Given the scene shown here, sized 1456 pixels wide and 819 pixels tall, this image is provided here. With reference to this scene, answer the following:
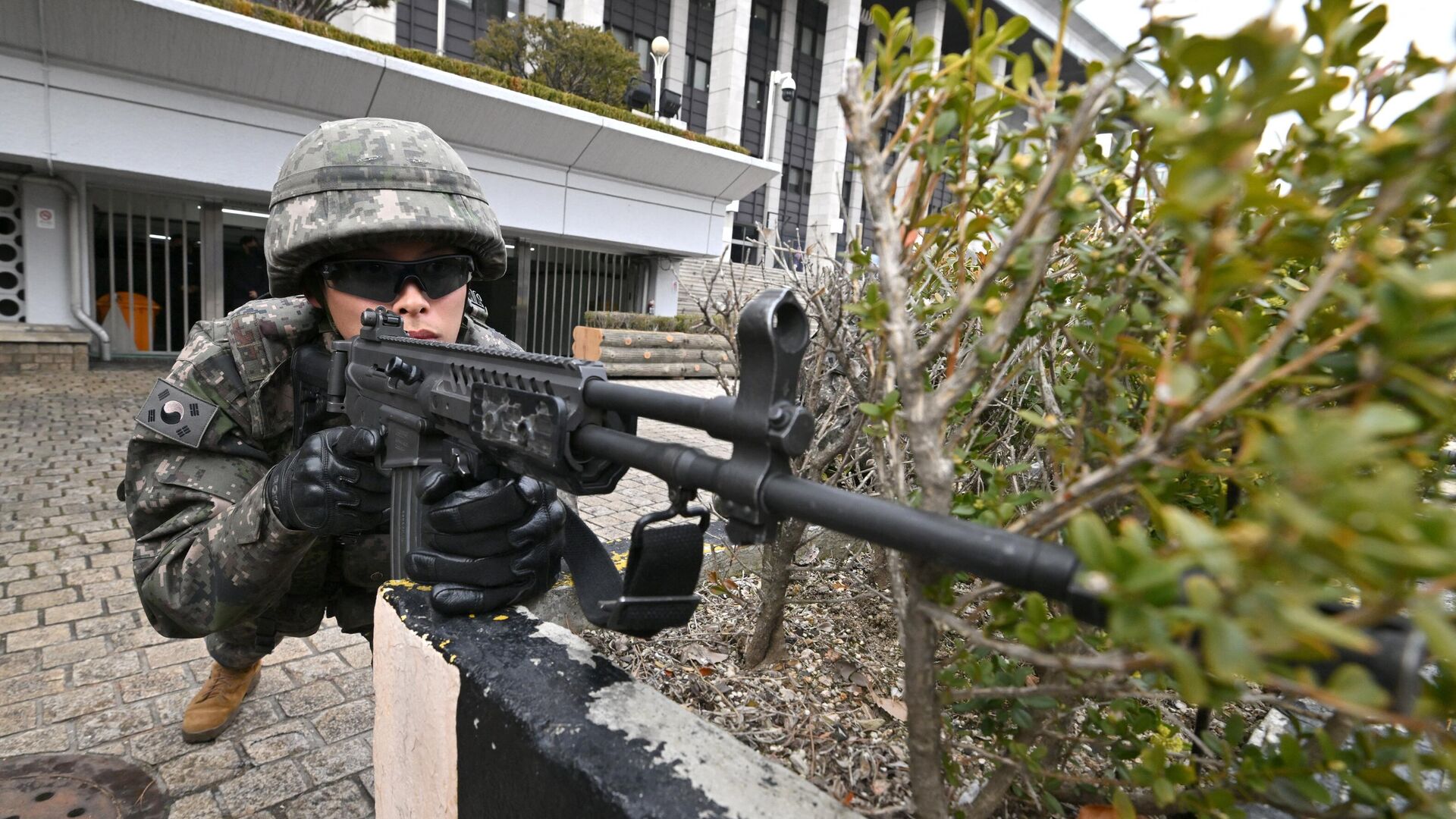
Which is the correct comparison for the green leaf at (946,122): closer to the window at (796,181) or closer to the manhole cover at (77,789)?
the manhole cover at (77,789)

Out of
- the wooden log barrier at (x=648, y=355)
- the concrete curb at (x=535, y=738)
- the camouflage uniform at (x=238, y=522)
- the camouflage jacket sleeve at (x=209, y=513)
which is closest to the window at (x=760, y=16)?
the wooden log barrier at (x=648, y=355)

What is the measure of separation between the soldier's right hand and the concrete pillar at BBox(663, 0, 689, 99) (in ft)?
76.1

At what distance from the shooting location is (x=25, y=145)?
26.5 ft

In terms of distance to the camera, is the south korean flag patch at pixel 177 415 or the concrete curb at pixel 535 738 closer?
the concrete curb at pixel 535 738

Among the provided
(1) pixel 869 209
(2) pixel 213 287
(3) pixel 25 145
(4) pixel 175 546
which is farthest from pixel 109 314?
(1) pixel 869 209

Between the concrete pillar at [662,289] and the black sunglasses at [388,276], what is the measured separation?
12740 mm

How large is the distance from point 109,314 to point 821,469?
12.9 meters

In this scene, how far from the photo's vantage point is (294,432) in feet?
8.91

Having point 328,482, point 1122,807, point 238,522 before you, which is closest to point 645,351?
point 238,522

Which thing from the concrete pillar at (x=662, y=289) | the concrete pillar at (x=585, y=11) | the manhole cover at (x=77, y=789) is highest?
the concrete pillar at (x=585, y=11)

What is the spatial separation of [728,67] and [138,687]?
2133 cm

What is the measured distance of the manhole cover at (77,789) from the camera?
7.20ft

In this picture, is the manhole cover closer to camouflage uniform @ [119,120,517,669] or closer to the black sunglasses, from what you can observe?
camouflage uniform @ [119,120,517,669]

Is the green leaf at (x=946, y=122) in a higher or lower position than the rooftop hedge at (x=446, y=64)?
lower
